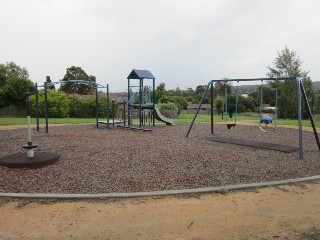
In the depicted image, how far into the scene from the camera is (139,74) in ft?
50.5

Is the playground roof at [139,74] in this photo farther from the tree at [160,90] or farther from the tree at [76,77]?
the tree at [76,77]

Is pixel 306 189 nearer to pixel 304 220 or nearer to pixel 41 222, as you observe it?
pixel 304 220

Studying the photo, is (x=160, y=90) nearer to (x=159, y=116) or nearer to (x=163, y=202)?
(x=159, y=116)

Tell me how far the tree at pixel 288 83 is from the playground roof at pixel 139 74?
2656 cm

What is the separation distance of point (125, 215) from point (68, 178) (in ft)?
6.46

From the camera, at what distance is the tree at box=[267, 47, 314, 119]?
37000 mm

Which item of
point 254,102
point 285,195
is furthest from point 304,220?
point 254,102

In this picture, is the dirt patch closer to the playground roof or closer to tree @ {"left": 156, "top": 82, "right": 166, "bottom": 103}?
the playground roof

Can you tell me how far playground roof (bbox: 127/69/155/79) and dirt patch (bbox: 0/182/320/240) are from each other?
37.5ft

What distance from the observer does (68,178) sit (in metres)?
5.35

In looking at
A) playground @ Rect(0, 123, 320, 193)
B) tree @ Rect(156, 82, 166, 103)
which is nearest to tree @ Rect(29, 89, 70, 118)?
tree @ Rect(156, 82, 166, 103)

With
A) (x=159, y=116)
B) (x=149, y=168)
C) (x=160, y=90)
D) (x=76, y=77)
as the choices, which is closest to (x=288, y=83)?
(x=160, y=90)

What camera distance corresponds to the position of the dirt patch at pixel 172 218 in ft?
10.9

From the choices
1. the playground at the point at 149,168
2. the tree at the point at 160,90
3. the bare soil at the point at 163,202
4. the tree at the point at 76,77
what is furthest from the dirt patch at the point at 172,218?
the tree at the point at 76,77
